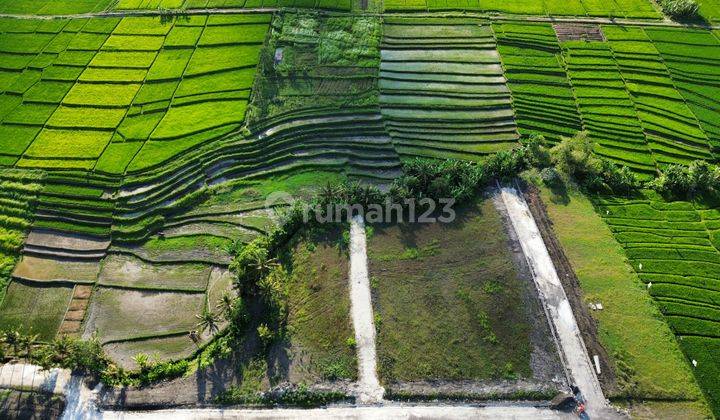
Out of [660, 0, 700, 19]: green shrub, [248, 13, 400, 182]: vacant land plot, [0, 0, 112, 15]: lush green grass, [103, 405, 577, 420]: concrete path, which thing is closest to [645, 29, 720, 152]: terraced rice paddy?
[660, 0, 700, 19]: green shrub

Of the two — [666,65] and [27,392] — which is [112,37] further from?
[666,65]

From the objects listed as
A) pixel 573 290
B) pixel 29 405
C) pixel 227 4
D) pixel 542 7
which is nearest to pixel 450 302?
pixel 573 290

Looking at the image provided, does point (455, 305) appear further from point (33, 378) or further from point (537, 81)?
point (537, 81)

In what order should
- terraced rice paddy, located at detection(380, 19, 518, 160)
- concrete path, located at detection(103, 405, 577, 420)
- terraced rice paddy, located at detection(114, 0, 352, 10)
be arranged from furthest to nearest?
terraced rice paddy, located at detection(114, 0, 352, 10) → terraced rice paddy, located at detection(380, 19, 518, 160) → concrete path, located at detection(103, 405, 577, 420)

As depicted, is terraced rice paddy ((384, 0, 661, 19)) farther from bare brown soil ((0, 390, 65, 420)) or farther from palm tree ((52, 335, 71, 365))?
bare brown soil ((0, 390, 65, 420))

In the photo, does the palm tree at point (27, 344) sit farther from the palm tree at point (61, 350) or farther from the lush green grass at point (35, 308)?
the palm tree at point (61, 350)

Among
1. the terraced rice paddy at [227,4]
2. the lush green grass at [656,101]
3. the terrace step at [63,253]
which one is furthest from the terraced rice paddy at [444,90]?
the terrace step at [63,253]
